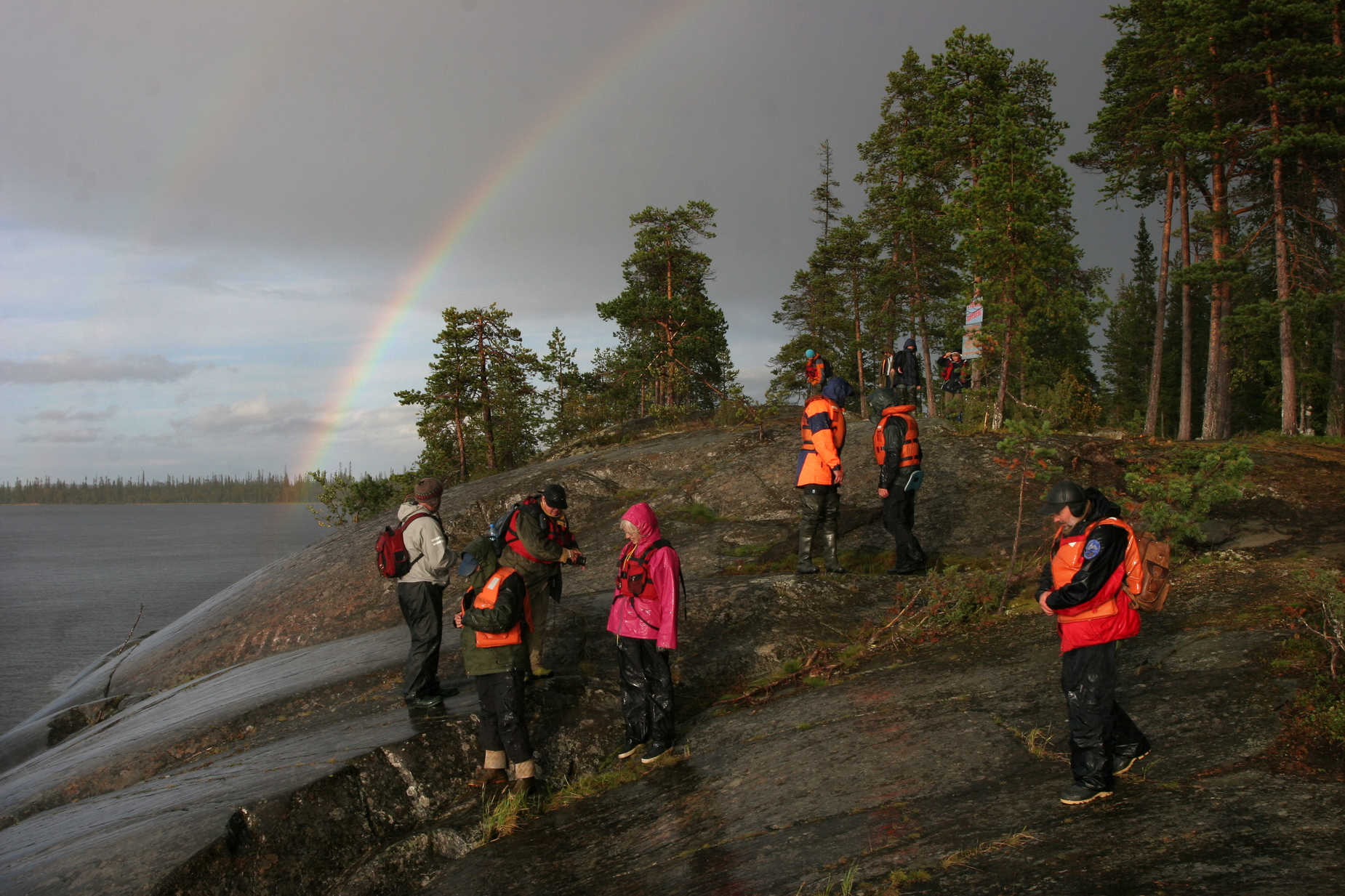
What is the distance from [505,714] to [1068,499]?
4.56m

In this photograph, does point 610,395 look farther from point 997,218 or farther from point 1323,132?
point 1323,132

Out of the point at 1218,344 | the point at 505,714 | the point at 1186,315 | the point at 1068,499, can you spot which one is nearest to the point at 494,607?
the point at 505,714

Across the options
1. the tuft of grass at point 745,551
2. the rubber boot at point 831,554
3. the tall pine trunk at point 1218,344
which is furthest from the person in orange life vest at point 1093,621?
the tall pine trunk at point 1218,344

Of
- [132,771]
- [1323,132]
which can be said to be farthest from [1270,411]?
[132,771]

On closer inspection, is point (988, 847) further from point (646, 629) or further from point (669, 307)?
point (669, 307)

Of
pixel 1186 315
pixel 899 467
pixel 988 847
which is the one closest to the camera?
pixel 988 847

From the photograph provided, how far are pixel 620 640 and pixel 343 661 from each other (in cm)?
468

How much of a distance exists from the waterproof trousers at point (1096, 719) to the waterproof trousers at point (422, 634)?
5.48 meters

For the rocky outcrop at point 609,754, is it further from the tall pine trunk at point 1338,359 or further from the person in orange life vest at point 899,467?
the tall pine trunk at point 1338,359

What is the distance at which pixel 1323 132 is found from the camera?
21.5m

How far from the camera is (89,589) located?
173 feet

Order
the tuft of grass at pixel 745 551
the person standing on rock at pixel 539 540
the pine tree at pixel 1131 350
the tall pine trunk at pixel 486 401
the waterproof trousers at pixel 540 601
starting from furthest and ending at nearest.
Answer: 1. the pine tree at pixel 1131 350
2. the tall pine trunk at pixel 486 401
3. the tuft of grass at pixel 745 551
4. the waterproof trousers at pixel 540 601
5. the person standing on rock at pixel 539 540

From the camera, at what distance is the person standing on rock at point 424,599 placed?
7605 mm

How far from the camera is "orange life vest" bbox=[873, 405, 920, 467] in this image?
9766 mm
